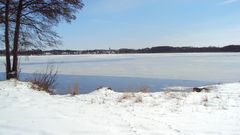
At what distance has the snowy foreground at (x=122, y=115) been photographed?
689 cm

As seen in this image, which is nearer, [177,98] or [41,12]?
[177,98]

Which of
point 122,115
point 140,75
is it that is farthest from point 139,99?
point 140,75

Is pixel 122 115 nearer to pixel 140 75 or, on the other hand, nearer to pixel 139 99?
pixel 139 99

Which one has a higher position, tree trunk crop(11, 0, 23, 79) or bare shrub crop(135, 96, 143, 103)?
tree trunk crop(11, 0, 23, 79)

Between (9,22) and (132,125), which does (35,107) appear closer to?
(132,125)

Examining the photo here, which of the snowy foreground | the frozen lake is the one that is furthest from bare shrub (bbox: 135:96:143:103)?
the frozen lake

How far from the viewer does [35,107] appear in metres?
9.07

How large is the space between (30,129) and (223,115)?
4.77 metres

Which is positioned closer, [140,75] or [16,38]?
[16,38]

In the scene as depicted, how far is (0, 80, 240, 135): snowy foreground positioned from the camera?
22.6 feet

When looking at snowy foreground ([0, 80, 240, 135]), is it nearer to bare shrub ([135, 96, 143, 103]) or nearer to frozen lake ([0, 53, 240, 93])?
bare shrub ([135, 96, 143, 103])

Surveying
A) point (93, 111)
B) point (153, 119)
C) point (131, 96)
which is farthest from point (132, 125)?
point (131, 96)

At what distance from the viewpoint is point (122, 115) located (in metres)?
8.54

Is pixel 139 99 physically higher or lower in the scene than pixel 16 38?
lower
